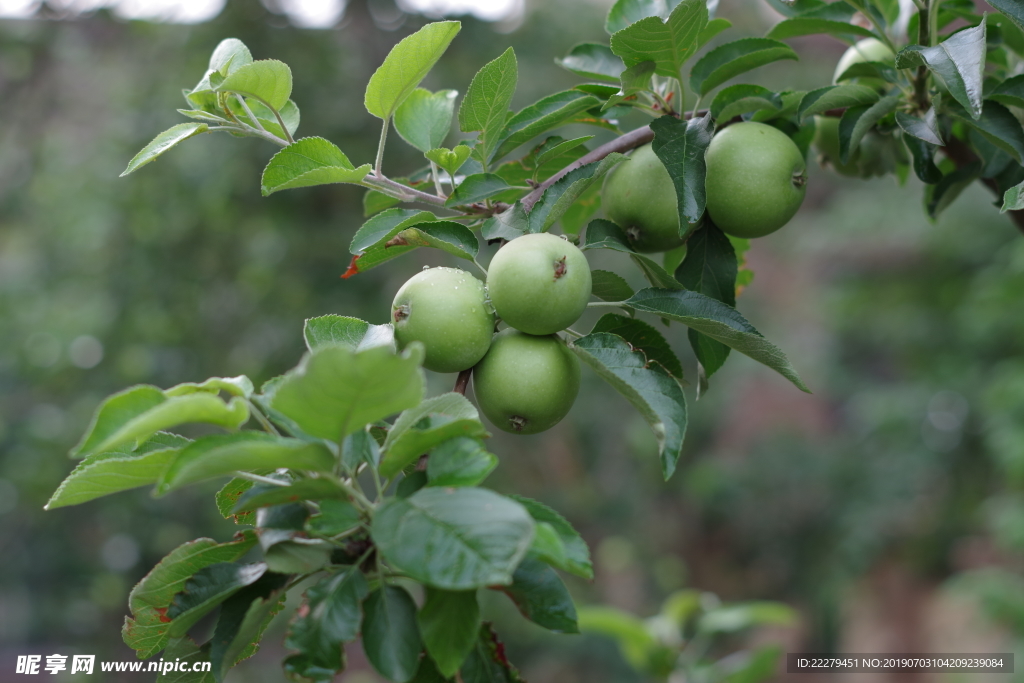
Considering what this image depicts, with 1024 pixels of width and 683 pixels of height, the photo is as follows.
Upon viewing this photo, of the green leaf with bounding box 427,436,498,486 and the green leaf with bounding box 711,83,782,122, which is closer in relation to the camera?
the green leaf with bounding box 427,436,498,486

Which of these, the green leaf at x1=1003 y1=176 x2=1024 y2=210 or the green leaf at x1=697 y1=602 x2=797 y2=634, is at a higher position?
the green leaf at x1=1003 y1=176 x2=1024 y2=210

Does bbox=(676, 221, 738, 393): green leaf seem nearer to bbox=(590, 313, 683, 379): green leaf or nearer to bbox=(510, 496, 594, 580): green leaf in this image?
bbox=(590, 313, 683, 379): green leaf

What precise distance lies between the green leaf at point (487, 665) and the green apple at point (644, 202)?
0.49 m

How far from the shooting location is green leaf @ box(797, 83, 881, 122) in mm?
873

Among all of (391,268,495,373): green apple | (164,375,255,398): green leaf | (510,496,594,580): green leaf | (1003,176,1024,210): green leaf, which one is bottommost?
(510,496,594,580): green leaf

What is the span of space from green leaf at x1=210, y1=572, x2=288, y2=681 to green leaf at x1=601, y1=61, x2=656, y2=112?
62cm

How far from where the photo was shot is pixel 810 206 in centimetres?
901

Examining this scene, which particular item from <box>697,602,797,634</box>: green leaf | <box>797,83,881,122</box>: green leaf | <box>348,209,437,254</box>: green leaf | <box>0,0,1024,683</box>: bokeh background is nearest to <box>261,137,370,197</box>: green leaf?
<box>348,209,437,254</box>: green leaf

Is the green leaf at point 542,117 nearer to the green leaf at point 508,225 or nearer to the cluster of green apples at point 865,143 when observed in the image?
the green leaf at point 508,225

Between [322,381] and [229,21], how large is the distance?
4.26m

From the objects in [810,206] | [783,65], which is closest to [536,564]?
[783,65]

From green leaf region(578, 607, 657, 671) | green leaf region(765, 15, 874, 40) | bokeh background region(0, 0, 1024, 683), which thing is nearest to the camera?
green leaf region(765, 15, 874, 40)

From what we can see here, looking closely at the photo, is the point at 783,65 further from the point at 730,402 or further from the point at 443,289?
the point at 443,289

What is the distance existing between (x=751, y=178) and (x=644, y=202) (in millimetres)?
127
